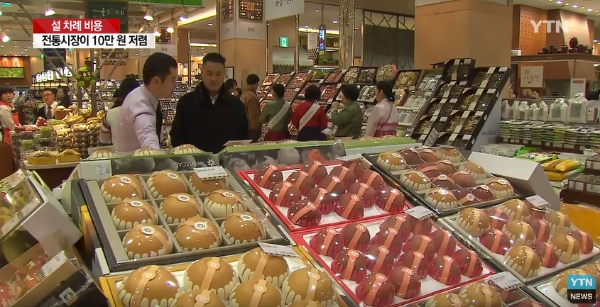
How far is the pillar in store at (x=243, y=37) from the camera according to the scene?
44.3ft

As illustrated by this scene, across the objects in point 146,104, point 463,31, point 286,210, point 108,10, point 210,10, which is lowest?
point 286,210

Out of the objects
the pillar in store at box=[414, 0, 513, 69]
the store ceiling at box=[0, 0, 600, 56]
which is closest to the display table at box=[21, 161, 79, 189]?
the pillar in store at box=[414, 0, 513, 69]

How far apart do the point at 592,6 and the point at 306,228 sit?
54.8 feet

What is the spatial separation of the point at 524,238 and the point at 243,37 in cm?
1235

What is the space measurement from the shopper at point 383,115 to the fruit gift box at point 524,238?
388cm

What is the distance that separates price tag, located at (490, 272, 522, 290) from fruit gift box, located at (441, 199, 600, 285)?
0.20ft

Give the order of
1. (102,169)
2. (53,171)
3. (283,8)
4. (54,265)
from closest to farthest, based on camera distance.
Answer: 1. (54,265)
2. (102,169)
3. (53,171)
4. (283,8)

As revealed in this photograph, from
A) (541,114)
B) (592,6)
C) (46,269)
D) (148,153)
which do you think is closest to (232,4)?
(541,114)

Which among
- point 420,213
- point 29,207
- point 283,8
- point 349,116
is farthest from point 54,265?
point 283,8

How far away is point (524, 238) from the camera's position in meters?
1.99

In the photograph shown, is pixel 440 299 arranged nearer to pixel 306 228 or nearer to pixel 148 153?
pixel 306 228

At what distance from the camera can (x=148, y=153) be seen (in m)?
2.29

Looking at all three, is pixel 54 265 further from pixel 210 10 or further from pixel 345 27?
pixel 210 10

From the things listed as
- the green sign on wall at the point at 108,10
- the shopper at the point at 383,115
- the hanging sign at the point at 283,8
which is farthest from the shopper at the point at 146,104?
the green sign on wall at the point at 108,10
